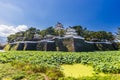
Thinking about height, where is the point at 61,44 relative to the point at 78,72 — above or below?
above

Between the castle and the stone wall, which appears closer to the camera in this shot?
the stone wall

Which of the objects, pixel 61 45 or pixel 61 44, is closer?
pixel 61 45

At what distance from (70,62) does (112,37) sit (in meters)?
42.2

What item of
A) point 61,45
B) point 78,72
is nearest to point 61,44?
point 61,45

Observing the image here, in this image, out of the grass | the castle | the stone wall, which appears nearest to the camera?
the grass

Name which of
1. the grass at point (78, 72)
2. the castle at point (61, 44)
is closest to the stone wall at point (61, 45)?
the castle at point (61, 44)

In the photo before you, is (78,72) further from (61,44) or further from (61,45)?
(61,44)

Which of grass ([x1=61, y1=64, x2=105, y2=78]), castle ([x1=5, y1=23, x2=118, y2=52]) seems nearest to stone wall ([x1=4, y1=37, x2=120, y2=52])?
castle ([x1=5, y1=23, x2=118, y2=52])

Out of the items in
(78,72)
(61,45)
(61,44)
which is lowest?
(78,72)

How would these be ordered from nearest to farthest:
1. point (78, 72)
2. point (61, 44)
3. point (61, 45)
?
1. point (78, 72)
2. point (61, 45)
3. point (61, 44)

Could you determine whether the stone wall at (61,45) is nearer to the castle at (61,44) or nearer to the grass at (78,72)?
the castle at (61,44)

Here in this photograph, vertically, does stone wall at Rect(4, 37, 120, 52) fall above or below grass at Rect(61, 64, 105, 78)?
above

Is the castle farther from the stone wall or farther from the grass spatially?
the grass

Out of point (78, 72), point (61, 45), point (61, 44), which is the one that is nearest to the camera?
point (78, 72)
